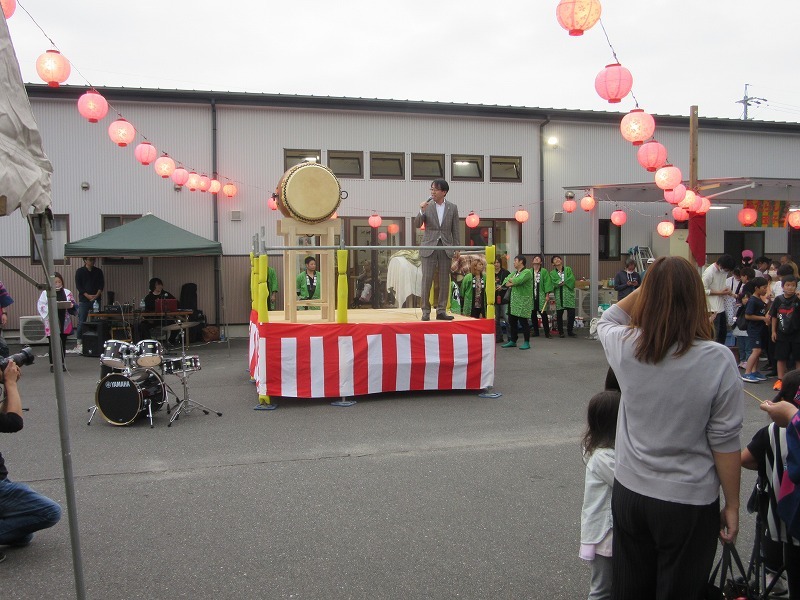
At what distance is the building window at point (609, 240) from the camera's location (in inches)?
682

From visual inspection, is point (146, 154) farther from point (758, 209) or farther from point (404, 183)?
point (758, 209)

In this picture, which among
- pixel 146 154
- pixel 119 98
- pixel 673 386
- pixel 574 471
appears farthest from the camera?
pixel 119 98

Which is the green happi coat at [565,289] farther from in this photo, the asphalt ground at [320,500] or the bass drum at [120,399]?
the bass drum at [120,399]

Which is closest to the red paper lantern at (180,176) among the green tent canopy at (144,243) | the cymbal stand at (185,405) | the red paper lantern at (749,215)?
the green tent canopy at (144,243)

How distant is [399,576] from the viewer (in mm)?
3455

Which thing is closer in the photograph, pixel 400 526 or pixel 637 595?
pixel 637 595

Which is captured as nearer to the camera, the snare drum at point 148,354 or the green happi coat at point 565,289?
the snare drum at point 148,354

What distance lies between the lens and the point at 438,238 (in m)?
8.33

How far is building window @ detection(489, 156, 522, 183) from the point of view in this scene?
54.2 ft

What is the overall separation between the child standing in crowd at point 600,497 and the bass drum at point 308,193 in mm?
5745

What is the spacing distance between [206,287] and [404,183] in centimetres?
563

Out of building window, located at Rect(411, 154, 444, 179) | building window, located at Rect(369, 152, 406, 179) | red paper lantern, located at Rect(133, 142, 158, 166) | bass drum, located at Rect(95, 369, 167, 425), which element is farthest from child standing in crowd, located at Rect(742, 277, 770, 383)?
red paper lantern, located at Rect(133, 142, 158, 166)

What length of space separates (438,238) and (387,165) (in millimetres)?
8049

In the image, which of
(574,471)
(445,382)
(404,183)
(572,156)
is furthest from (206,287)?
(574,471)
